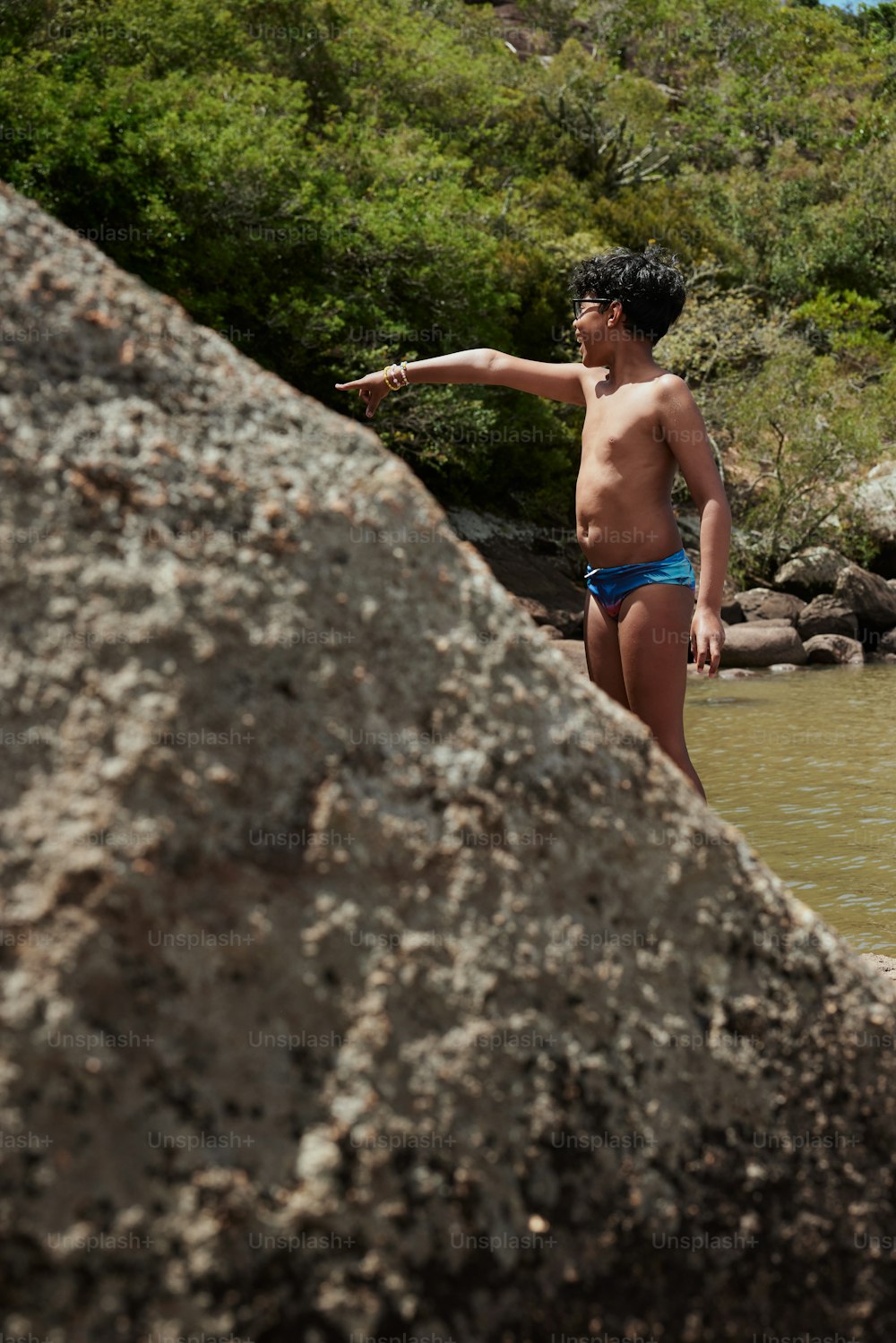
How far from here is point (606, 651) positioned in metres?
3.50

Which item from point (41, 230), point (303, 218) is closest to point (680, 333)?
point (303, 218)

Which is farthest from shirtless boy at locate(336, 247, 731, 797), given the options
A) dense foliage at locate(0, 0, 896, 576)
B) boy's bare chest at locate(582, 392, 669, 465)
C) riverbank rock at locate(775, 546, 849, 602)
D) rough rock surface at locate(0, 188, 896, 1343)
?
riverbank rock at locate(775, 546, 849, 602)

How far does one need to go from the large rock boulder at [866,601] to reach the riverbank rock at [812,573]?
914 millimetres

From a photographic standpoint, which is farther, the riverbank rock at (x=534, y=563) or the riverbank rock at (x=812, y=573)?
the riverbank rock at (x=812, y=573)

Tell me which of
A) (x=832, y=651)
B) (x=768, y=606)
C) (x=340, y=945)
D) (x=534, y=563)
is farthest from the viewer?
(x=534, y=563)

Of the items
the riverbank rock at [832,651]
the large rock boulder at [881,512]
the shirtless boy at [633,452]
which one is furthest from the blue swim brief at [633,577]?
the large rock boulder at [881,512]

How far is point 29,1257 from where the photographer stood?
1.16m

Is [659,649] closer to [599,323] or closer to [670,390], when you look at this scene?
[670,390]

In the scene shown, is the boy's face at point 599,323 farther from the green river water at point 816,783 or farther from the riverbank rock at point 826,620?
the riverbank rock at point 826,620

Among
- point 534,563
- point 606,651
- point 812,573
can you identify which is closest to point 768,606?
point 812,573

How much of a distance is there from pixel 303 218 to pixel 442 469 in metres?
5.09

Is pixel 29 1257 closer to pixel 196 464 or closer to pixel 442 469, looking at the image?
pixel 196 464

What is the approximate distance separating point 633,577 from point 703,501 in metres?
0.35

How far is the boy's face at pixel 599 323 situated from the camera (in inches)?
132
